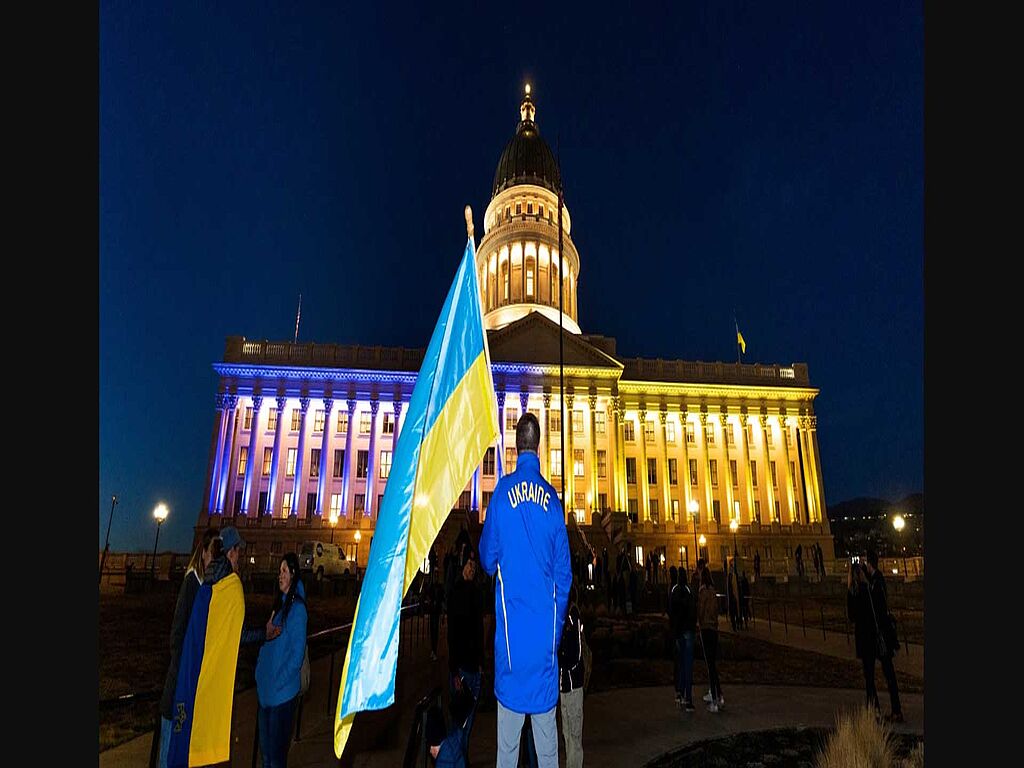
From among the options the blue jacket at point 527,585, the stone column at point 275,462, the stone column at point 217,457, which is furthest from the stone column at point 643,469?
the blue jacket at point 527,585

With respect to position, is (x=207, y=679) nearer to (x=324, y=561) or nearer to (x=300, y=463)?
(x=324, y=561)

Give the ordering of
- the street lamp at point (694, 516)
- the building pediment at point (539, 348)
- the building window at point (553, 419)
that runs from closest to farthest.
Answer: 1. the street lamp at point (694, 516)
2. the building pediment at point (539, 348)
3. the building window at point (553, 419)

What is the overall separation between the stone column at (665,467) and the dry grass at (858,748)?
5544 cm

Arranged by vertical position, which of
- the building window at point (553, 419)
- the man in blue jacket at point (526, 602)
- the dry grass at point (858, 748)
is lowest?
the dry grass at point (858, 748)

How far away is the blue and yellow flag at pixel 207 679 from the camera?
194 inches

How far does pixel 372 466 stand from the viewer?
5647 centimetres

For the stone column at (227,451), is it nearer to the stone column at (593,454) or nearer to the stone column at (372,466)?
the stone column at (372,466)

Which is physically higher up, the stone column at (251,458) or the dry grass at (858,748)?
the stone column at (251,458)

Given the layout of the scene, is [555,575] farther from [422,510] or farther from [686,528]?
[686,528]

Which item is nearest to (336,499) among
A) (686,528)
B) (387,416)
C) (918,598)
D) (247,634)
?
(387,416)

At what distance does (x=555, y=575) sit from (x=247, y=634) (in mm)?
3376

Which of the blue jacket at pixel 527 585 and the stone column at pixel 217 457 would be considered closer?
the blue jacket at pixel 527 585

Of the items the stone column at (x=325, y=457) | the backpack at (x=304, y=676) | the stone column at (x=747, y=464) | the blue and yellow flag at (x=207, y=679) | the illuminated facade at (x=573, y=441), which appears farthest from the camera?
the stone column at (x=747, y=464)

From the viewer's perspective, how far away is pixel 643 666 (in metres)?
13.3
